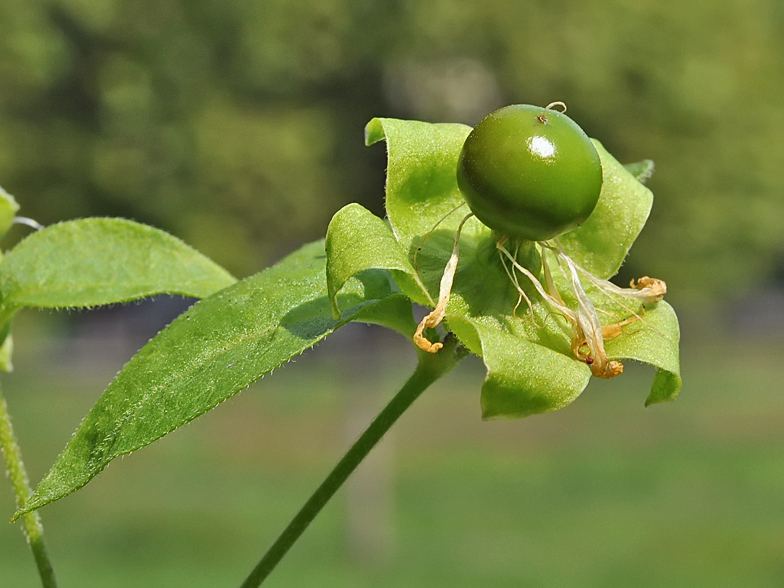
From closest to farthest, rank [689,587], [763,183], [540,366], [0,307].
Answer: [540,366], [0,307], [689,587], [763,183]

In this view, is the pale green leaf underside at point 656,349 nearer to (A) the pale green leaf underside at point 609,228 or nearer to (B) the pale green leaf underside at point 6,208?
(A) the pale green leaf underside at point 609,228

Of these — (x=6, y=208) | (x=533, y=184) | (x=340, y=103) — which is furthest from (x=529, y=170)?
(x=340, y=103)

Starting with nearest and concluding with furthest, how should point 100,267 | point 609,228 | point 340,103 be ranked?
1. point 609,228
2. point 100,267
3. point 340,103

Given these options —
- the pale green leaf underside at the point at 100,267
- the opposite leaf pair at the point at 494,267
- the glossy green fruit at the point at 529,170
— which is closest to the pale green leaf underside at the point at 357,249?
the opposite leaf pair at the point at 494,267

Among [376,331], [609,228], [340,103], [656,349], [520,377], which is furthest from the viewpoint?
[340,103]

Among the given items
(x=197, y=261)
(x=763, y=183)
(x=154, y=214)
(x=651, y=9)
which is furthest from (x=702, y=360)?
(x=197, y=261)

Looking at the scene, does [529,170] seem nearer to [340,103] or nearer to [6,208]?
[6,208]

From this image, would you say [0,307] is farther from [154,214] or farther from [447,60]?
[447,60]
